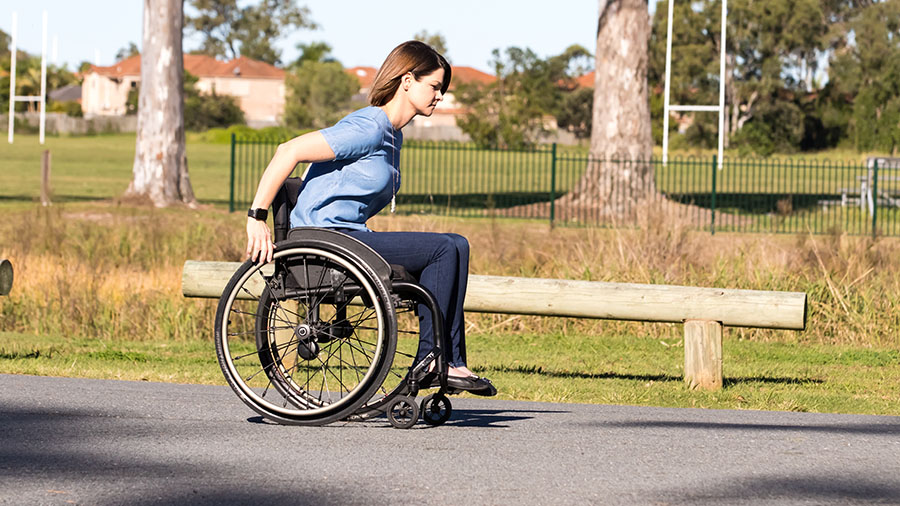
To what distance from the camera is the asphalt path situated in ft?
14.0

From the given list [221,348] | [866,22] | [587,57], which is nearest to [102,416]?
[221,348]

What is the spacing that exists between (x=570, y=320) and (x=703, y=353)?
3.51 meters

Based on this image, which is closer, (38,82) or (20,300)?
(20,300)

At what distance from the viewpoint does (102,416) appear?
561 cm

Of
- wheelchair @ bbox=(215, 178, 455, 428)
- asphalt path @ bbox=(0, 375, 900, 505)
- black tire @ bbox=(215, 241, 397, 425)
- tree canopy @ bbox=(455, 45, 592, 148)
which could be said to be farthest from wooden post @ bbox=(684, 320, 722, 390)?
tree canopy @ bbox=(455, 45, 592, 148)

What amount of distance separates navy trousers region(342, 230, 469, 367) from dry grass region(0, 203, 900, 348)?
5.51m

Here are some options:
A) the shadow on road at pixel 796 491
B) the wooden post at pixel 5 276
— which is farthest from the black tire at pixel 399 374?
the wooden post at pixel 5 276

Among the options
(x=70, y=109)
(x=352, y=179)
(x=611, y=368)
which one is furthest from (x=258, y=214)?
(x=70, y=109)

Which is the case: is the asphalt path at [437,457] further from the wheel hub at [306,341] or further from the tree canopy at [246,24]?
the tree canopy at [246,24]

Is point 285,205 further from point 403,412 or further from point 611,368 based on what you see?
point 611,368

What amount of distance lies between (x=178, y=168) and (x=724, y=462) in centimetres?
1987

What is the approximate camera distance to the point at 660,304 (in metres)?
7.50

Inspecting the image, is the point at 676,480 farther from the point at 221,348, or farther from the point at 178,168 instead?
the point at 178,168

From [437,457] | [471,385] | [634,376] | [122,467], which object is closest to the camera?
[122,467]
